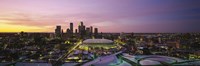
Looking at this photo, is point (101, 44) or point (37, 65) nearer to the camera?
point (37, 65)

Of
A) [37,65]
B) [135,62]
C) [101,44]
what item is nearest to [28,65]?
[37,65]

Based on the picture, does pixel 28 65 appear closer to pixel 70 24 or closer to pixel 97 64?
pixel 97 64

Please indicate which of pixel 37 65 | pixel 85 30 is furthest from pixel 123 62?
pixel 85 30

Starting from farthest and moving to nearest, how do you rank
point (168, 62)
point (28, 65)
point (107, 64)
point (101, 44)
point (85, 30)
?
point (85, 30) < point (101, 44) < point (28, 65) < point (168, 62) < point (107, 64)

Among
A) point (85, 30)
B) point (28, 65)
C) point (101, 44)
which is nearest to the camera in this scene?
point (28, 65)

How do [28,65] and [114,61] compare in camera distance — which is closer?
[114,61]

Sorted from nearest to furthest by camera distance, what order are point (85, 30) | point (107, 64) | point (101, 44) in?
point (107, 64)
point (101, 44)
point (85, 30)

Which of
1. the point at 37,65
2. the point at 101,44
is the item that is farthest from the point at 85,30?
the point at 37,65

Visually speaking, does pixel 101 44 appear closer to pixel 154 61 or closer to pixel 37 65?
pixel 37 65

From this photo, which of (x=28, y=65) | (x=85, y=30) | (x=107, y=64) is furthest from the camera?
(x=85, y=30)
